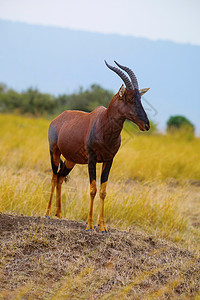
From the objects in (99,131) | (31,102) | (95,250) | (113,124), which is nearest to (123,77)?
(113,124)

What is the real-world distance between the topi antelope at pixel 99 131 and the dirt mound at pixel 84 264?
0.38 meters

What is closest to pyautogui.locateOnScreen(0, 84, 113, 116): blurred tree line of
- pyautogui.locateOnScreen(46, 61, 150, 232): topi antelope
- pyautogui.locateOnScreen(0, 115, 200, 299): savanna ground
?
pyautogui.locateOnScreen(0, 115, 200, 299): savanna ground

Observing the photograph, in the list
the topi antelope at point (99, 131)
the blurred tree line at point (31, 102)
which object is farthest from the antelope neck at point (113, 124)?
the blurred tree line at point (31, 102)

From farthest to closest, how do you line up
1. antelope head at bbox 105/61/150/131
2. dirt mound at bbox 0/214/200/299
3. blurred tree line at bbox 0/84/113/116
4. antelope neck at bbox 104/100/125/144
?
1. blurred tree line at bbox 0/84/113/116
2. antelope neck at bbox 104/100/125/144
3. antelope head at bbox 105/61/150/131
4. dirt mound at bbox 0/214/200/299

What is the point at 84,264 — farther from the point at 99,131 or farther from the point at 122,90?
the point at 122,90

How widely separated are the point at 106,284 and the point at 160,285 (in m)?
0.50

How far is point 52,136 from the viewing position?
496 centimetres

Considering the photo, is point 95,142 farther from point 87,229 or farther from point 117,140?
point 87,229

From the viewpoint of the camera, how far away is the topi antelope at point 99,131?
3965 millimetres

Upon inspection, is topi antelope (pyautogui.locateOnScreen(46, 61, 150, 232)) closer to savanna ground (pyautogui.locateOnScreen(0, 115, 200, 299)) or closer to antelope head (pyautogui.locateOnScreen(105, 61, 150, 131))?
antelope head (pyautogui.locateOnScreen(105, 61, 150, 131))

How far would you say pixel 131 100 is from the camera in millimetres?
3973

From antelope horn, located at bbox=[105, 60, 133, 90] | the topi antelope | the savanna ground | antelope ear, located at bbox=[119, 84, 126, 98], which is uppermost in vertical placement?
antelope horn, located at bbox=[105, 60, 133, 90]

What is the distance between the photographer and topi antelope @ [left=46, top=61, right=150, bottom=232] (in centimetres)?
396

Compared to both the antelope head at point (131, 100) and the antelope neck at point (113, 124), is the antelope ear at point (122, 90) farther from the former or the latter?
the antelope neck at point (113, 124)
